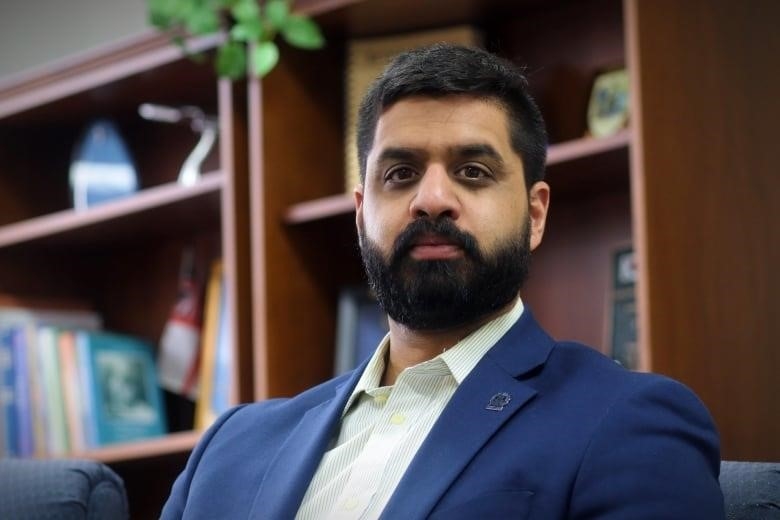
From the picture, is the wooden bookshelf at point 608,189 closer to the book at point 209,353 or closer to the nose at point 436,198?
the book at point 209,353

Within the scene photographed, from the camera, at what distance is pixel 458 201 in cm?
156

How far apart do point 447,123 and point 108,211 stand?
1.37 m

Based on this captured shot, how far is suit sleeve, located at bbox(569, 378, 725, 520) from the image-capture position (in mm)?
1236

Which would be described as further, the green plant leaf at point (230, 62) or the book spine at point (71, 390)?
the book spine at point (71, 390)

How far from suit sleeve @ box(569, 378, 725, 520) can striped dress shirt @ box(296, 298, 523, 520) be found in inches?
10.3

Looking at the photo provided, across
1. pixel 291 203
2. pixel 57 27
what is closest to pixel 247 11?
pixel 291 203

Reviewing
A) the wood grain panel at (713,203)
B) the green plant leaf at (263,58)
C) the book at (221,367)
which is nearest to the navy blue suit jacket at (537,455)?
the wood grain panel at (713,203)

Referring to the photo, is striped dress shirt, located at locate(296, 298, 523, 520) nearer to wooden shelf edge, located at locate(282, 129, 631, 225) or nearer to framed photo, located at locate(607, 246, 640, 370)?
wooden shelf edge, located at locate(282, 129, 631, 225)

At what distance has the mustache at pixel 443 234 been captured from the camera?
155 centimetres

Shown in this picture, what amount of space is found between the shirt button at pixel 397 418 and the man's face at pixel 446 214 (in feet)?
0.37

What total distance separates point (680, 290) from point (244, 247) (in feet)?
2.98

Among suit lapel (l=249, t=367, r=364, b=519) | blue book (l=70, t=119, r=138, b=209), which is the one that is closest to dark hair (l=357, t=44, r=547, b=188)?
suit lapel (l=249, t=367, r=364, b=519)

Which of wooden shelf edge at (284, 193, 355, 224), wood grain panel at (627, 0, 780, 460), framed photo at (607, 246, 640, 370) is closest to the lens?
wood grain panel at (627, 0, 780, 460)

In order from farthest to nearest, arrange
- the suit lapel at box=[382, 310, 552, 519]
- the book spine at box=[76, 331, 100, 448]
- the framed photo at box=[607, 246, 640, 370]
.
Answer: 1. the book spine at box=[76, 331, 100, 448]
2. the framed photo at box=[607, 246, 640, 370]
3. the suit lapel at box=[382, 310, 552, 519]
